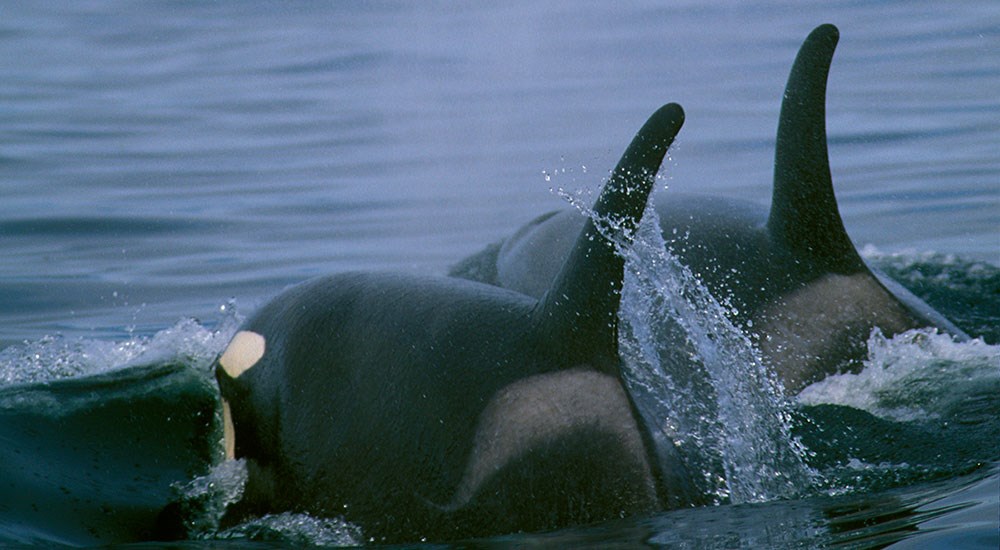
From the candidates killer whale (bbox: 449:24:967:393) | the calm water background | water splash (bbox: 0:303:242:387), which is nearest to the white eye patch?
water splash (bbox: 0:303:242:387)

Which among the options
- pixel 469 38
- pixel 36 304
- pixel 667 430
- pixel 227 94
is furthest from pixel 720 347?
pixel 469 38

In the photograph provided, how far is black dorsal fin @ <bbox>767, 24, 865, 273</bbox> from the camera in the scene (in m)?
5.28

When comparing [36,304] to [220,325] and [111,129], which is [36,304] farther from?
[111,129]

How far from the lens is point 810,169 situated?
5.36 metres

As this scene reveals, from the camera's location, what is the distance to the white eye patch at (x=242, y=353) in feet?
15.9

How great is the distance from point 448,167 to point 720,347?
10.2 meters

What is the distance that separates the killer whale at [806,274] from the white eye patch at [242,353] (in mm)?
1662

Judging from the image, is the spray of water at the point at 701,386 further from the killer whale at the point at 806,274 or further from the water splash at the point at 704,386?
the killer whale at the point at 806,274

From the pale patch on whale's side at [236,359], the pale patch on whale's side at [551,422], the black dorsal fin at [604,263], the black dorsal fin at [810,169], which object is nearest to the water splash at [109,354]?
the pale patch on whale's side at [236,359]

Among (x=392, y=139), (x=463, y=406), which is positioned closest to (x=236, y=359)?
(x=463, y=406)

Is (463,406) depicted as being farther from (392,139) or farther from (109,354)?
(392,139)

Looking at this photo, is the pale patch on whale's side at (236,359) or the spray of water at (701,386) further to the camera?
the pale patch on whale's side at (236,359)

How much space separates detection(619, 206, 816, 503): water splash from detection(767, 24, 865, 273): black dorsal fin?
1.44ft

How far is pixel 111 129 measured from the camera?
669 inches
